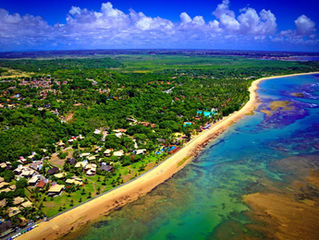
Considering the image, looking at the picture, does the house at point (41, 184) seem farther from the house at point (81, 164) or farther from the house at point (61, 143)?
the house at point (61, 143)

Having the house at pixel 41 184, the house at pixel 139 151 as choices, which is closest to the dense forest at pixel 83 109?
the house at pixel 139 151

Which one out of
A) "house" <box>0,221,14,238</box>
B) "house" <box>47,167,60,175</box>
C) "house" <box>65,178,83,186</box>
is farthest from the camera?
"house" <box>47,167,60,175</box>

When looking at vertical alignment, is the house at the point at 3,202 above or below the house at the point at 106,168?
below

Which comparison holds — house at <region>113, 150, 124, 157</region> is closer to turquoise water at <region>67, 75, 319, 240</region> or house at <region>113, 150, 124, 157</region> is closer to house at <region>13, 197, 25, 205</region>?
turquoise water at <region>67, 75, 319, 240</region>

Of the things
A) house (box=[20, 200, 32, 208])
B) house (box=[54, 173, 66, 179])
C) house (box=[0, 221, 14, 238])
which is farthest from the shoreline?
house (box=[54, 173, 66, 179])

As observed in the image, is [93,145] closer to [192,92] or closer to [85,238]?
[85,238]

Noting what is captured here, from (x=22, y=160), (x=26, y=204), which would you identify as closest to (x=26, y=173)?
(x=22, y=160)
